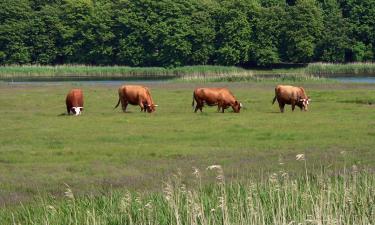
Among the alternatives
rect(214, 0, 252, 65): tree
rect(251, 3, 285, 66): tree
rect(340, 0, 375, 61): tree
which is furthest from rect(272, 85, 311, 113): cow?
rect(340, 0, 375, 61): tree

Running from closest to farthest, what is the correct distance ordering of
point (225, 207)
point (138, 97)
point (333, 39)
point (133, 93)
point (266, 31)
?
point (225, 207), point (138, 97), point (133, 93), point (333, 39), point (266, 31)

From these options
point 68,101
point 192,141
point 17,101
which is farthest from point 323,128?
point 17,101

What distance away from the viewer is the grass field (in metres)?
17.3

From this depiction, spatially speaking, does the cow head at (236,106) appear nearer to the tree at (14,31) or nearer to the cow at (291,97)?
the cow at (291,97)

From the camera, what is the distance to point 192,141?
23.6m

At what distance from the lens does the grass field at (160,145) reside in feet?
56.7

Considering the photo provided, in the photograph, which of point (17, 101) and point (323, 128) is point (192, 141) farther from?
point (17, 101)

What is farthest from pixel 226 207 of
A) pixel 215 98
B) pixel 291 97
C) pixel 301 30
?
pixel 301 30

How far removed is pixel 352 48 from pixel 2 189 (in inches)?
3641

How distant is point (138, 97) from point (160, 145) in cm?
1367

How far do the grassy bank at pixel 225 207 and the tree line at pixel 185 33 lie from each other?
8947cm

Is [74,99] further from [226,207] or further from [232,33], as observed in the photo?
[232,33]

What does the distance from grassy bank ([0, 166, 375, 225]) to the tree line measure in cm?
8947

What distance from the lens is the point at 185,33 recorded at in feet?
343
